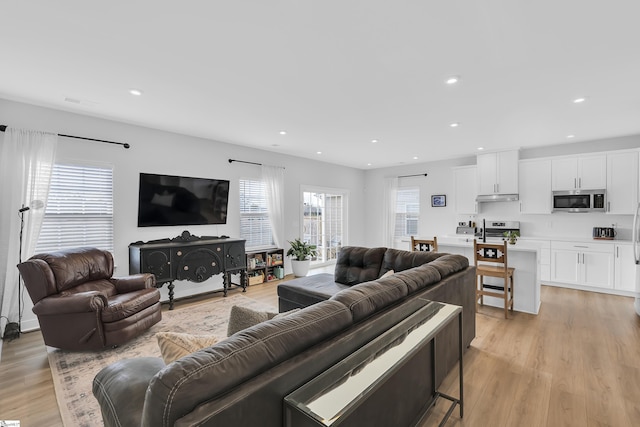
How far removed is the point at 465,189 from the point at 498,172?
74 centimetres

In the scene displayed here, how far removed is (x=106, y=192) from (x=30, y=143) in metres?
0.91

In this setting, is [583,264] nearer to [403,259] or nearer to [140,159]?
[403,259]

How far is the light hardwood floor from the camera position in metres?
2.02

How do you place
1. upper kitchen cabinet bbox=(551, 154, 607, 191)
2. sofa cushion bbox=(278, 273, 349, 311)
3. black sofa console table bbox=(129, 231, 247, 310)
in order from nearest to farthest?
sofa cushion bbox=(278, 273, 349, 311) < black sofa console table bbox=(129, 231, 247, 310) < upper kitchen cabinet bbox=(551, 154, 607, 191)

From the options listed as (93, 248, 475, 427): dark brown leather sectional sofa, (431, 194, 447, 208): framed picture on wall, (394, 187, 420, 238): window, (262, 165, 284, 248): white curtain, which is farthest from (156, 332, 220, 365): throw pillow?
(394, 187, 420, 238): window

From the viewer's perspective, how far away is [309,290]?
3260 mm

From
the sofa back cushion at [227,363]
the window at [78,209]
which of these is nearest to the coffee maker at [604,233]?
the sofa back cushion at [227,363]

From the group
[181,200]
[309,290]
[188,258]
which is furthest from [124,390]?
[181,200]

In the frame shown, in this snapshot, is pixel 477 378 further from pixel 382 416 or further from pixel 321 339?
pixel 321 339

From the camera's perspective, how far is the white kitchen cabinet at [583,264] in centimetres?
486

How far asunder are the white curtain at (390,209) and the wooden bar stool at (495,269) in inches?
150

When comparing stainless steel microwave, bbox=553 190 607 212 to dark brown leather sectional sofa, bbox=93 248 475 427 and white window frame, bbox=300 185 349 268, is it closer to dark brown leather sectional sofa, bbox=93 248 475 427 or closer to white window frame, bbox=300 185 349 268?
white window frame, bbox=300 185 349 268

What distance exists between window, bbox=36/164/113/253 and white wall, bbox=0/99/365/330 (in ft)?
0.34

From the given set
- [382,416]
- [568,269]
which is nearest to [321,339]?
[382,416]
